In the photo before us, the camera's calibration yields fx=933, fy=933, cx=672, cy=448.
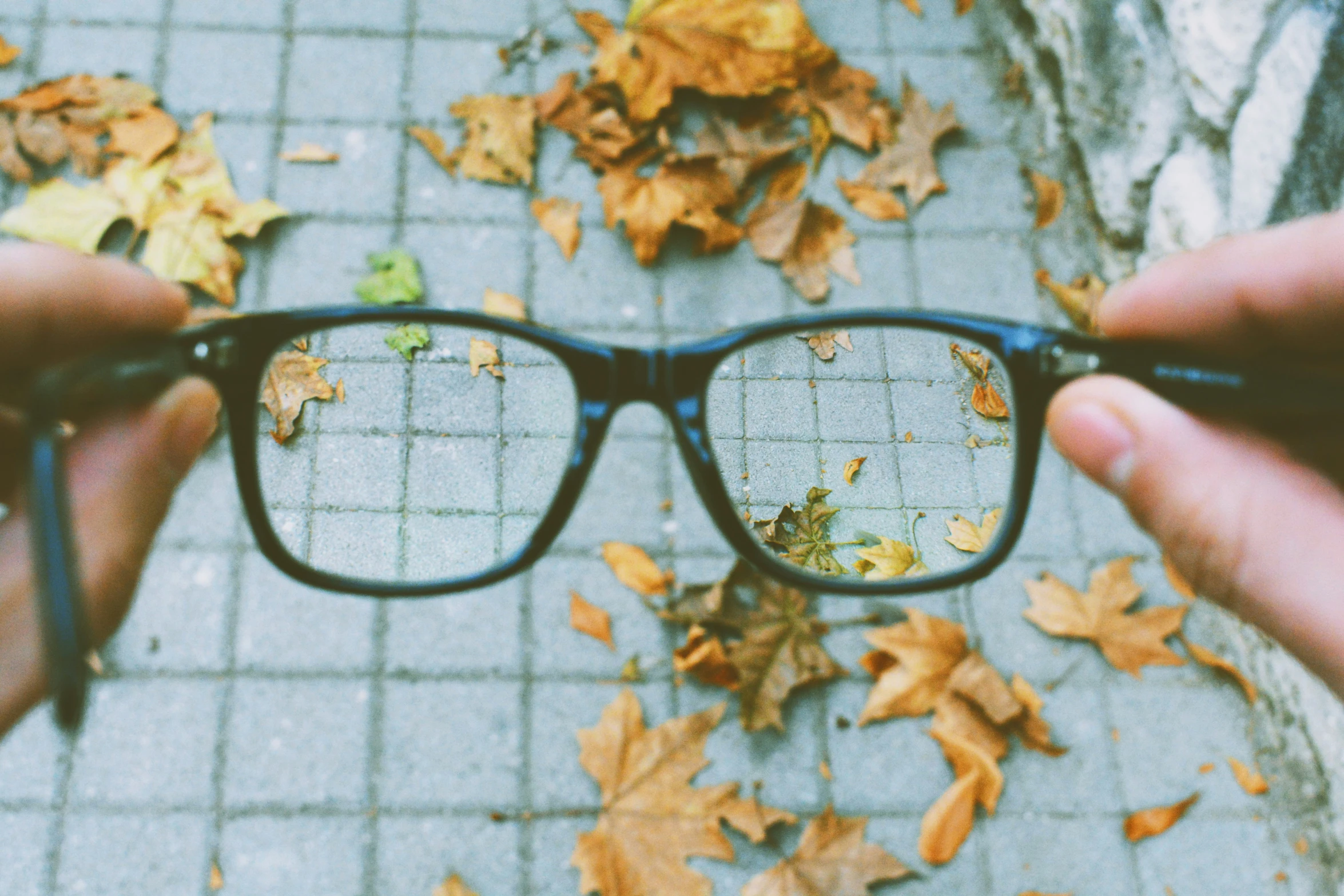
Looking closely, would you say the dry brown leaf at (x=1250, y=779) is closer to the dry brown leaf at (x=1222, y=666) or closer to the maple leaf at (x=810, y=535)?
the dry brown leaf at (x=1222, y=666)

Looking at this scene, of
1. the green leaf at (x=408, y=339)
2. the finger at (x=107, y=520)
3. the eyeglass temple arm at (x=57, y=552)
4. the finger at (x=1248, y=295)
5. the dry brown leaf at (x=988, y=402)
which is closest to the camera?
the eyeglass temple arm at (x=57, y=552)

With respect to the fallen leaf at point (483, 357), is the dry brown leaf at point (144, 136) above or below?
below

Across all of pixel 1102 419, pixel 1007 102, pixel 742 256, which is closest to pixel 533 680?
pixel 742 256

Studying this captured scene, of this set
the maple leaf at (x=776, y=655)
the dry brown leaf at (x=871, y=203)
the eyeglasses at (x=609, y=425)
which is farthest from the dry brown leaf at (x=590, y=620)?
the dry brown leaf at (x=871, y=203)

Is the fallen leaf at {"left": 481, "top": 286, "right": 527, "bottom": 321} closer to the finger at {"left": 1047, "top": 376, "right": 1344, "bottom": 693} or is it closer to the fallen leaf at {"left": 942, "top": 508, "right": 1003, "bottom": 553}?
the fallen leaf at {"left": 942, "top": 508, "right": 1003, "bottom": 553}

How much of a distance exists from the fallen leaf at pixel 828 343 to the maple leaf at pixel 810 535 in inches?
8.4

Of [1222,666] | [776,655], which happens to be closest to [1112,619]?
[1222,666]

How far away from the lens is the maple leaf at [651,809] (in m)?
1.83

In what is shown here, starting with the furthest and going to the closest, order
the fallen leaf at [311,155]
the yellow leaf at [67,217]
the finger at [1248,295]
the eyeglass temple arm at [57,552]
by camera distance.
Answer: the fallen leaf at [311,155]
the yellow leaf at [67,217]
the finger at [1248,295]
the eyeglass temple arm at [57,552]

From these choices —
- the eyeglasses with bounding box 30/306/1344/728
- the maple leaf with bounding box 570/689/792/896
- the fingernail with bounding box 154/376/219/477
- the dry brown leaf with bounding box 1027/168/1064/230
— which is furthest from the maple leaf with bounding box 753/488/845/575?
the dry brown leaf with bounding box 1027/168/1064/230

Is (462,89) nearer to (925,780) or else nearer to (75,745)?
(75,745)

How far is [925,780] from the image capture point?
1956 millimetres

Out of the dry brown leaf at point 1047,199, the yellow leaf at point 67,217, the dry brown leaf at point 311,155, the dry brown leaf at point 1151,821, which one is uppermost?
the dry brown leaf at point 1047,199

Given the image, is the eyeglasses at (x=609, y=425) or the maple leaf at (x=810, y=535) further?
the maple leaf at (x=810, y=535)
